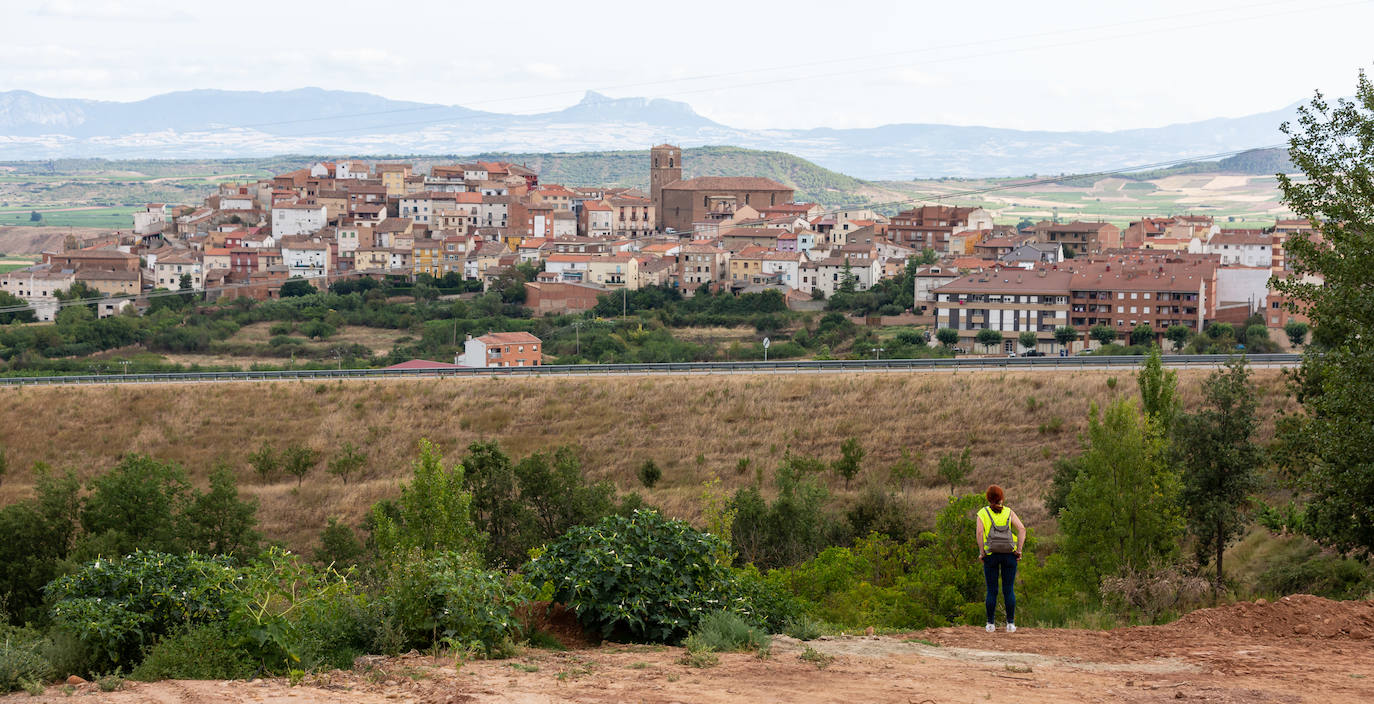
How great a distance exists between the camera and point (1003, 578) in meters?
9.25

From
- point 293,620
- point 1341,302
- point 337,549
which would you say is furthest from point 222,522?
point 1341,302

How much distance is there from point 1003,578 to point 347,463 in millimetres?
21923

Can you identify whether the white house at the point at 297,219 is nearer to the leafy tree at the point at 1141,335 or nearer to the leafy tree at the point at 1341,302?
the leafy tree at the point at 1141,335

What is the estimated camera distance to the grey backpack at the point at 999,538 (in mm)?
9141

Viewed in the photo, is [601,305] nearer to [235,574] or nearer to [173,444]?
[173,444]

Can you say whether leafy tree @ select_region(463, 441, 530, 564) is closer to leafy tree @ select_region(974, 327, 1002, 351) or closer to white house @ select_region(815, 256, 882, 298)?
leafy tree @ select_region(974, 327, 1002, 351)

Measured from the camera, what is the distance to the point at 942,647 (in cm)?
838

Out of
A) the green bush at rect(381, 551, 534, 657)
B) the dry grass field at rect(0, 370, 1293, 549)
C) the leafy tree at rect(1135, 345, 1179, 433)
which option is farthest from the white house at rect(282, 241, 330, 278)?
the green bush at rect(381, 551, 534, 657)

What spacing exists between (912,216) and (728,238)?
1769 centimetres

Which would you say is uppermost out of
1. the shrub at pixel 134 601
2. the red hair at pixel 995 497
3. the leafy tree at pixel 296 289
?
the red hair at pixel 995 497

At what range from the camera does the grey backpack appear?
360 inches

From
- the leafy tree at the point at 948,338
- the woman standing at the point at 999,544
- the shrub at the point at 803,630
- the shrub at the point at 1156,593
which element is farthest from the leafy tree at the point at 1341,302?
the leafy tree at the point at 948,338

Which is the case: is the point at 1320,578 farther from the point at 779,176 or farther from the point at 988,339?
the point at 779,176

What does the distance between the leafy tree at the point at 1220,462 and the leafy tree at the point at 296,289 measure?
64.7m
